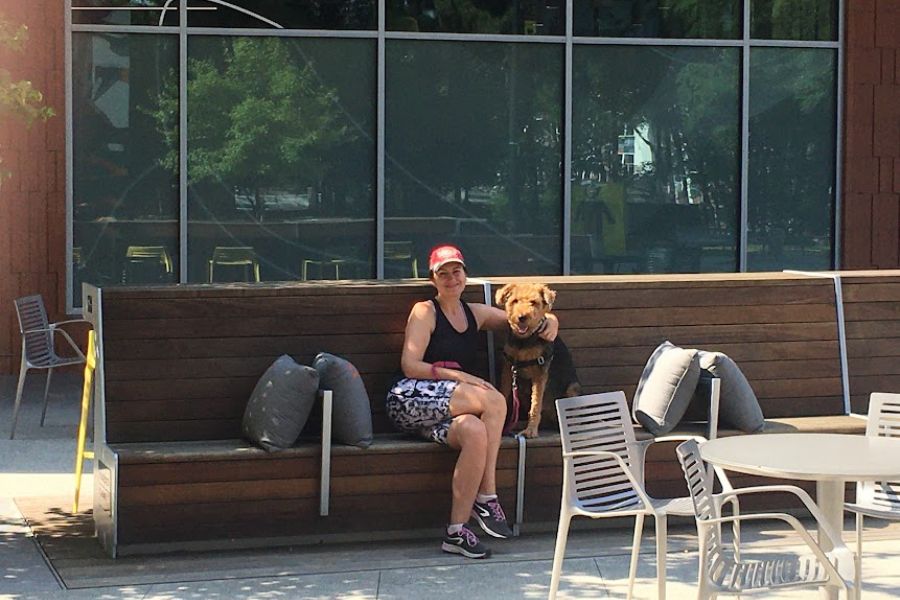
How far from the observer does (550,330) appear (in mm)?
7090

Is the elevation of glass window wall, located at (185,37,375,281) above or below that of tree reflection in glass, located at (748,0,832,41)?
below

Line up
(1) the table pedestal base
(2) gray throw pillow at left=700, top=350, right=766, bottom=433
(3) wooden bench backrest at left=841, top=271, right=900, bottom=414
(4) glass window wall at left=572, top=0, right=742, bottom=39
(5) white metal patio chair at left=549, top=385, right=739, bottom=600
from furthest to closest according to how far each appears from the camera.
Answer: (4) glass window wall at left=572, top=0, right=742, bottom=39, (3) wooden bench backrest at left=841, top=271, right=900, bottom=414, (2) gray throw pillow at left=700, top=350, right=766, bottom=433, (5) white metal patio chair at left=549, top=385, right=739, bottom=600, (1) the table pedestal base

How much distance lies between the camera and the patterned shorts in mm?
6914

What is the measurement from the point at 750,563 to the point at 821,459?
495 millimetres

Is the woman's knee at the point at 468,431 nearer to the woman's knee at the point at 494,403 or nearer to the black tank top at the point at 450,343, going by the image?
the woman's knee at the point at 494,403

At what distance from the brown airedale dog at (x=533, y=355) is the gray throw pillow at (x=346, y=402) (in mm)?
731

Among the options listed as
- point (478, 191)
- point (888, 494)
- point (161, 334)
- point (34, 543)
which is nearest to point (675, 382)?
point (888, 494)

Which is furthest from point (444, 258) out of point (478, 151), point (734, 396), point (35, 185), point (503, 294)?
point (35, 185)

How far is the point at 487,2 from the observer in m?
12.2

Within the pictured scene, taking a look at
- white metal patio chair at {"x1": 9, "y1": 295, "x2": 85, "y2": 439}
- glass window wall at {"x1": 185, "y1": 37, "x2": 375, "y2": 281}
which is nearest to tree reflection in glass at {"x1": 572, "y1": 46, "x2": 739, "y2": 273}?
glass window wall at {"x1": 185, "y1": 37, "x2": 375, "y2": 281}

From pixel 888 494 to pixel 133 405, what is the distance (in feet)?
10.7

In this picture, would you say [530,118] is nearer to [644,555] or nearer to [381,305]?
[381,305]

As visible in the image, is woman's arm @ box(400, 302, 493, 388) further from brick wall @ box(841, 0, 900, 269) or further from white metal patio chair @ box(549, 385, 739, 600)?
brick wall @ box(841, 0, 900, 269)

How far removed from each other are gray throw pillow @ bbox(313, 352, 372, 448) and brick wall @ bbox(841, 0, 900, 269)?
23.6 feet
